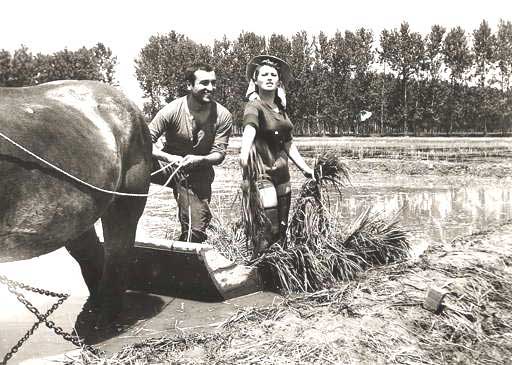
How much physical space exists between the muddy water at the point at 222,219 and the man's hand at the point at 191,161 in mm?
561

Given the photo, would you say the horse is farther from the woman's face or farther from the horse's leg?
the woman's face

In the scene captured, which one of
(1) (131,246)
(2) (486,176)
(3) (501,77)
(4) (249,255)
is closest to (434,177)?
(2) (486,176)

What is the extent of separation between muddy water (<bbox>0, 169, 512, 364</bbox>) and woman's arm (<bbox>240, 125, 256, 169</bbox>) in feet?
2.51

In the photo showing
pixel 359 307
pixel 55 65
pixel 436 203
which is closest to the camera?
pixel 359 307

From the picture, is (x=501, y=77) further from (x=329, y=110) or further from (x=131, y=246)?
(x=131, y=246)

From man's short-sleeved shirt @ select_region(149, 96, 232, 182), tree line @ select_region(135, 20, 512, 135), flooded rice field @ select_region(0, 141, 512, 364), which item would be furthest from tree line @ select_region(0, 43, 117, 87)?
man's short-sleeved shirt @ select_region(149, 96, 232, 182)

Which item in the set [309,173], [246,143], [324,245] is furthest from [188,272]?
[309,173]

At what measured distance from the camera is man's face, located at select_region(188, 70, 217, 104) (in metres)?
5.95

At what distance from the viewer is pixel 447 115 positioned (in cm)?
5700

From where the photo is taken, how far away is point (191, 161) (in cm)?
574

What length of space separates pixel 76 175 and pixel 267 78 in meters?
2.31

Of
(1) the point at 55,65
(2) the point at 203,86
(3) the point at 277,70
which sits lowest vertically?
(2) the point at 203,86

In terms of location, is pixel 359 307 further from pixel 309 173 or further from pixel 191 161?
pixel 191 161

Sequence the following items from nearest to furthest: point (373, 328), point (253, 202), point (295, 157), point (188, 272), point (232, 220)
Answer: point (373, 328)
point (188, 272)
point (253, 202)
point (295, 157)
point (232, 220)
